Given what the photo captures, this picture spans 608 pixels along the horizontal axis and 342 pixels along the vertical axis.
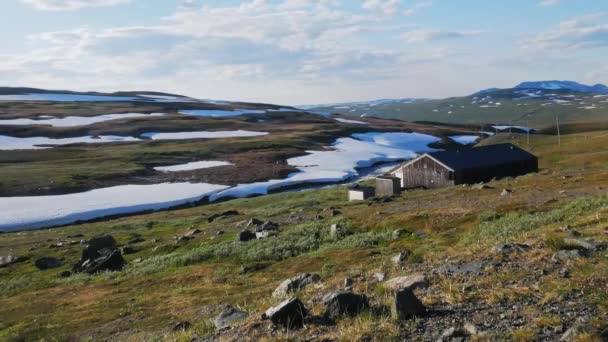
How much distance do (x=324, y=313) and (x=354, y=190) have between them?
53.6m

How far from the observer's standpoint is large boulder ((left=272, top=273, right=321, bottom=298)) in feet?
54.3

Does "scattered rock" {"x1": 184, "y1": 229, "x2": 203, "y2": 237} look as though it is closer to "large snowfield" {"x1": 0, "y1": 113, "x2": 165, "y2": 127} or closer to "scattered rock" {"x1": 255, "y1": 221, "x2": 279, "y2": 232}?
"scattered rock" {"x1": 255, "y1": 221, "x2": 279, "y2": 232}

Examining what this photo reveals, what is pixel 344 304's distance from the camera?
11.3m

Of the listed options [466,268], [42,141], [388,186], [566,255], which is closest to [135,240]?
[388,186]

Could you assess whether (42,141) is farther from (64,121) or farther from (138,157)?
(138,157)

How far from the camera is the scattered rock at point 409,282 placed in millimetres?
12782

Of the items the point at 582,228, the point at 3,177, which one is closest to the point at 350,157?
the point at 3,177

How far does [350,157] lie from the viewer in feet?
431

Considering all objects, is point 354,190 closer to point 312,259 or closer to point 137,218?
point 137,218

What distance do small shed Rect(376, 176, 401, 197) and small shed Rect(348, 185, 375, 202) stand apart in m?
2.06

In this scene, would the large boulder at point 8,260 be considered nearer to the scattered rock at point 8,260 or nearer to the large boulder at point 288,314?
the scattered rock at point 8,260

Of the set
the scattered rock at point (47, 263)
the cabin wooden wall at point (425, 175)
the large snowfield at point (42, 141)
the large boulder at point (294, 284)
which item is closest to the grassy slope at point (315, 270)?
the large boulder at point (294, 284)

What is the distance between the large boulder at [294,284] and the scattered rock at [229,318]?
2498mm

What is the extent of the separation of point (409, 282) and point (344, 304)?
8.71 ft
